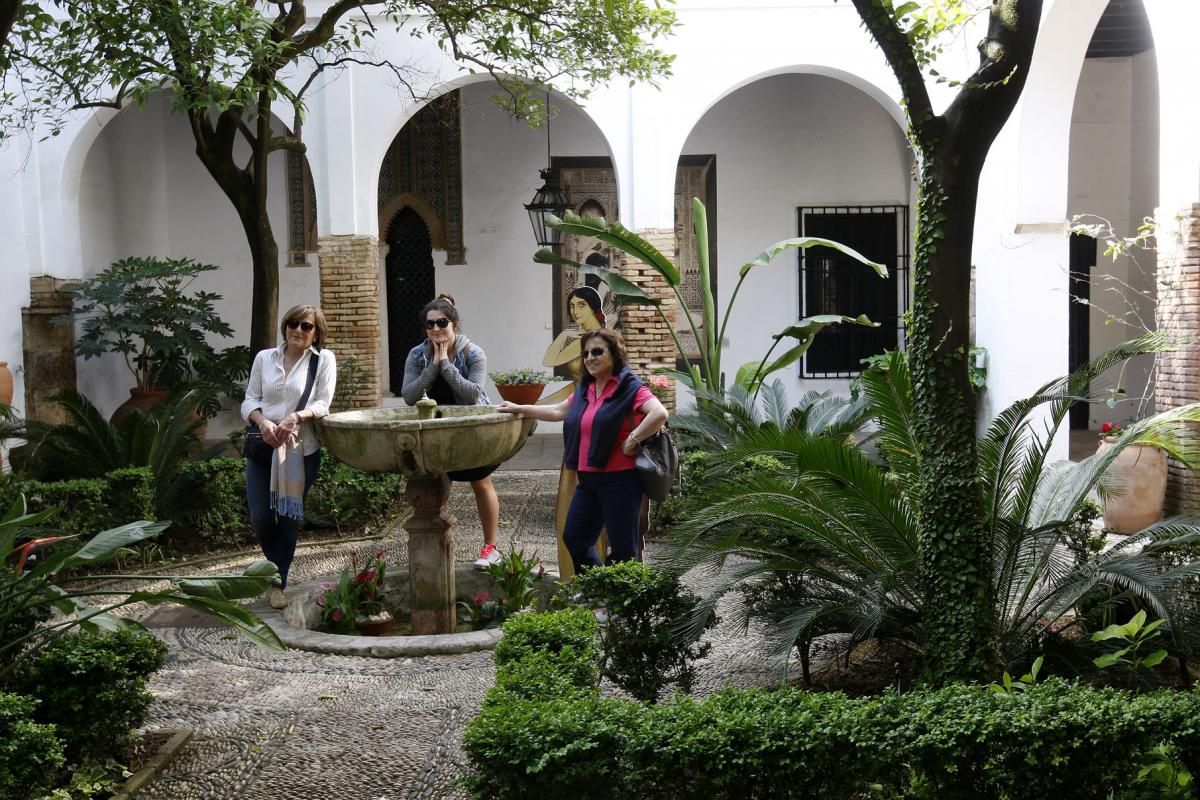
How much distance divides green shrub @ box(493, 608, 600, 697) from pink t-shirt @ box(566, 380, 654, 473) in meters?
0.96

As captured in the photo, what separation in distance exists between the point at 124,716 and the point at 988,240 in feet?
27.5

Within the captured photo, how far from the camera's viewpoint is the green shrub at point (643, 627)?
13.7 ft

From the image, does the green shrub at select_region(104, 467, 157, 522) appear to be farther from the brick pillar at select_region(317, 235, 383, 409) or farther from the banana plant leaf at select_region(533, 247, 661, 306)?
the brick pillar at select_region(317, 235, 383, 409)

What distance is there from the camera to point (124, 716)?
3.76 metres

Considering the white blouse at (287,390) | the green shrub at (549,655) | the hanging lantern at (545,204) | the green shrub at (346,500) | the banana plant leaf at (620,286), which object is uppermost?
the hanging lantern at (545,204)

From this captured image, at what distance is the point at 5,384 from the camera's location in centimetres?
1041

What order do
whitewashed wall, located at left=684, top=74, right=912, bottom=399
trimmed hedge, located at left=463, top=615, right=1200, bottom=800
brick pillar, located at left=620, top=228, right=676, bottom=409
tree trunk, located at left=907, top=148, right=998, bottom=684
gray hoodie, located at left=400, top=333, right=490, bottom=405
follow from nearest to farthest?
trimmed hedge, located at left=463, top=615, right=1200, bottom=800
tree trunk, located at left=907, top=148, right=998, bottom=684
gray hoodie, located at left=400, top=333, right=490, bottom=405
brick pillar, located at left=620, top=228, right=676, bottom=409
whitewashed wall, located at left=684, top=74, right=912, bottom=399

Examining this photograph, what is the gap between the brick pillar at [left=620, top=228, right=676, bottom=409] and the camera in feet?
36.3

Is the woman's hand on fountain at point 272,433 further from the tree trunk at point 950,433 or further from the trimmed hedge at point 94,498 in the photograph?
the tree trunk at point 950,433

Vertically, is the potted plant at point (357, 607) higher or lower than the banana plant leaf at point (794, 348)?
lower

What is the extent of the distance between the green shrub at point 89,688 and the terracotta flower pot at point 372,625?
6.93ft

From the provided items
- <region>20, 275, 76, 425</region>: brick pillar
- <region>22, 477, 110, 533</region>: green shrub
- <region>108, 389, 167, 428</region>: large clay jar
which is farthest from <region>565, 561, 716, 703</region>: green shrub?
<region>108, 389, 167, 428</region>: large clay jar

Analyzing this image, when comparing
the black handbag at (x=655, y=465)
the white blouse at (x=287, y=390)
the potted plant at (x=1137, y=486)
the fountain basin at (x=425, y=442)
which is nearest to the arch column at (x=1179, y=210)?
the potted plant at (x=1137, y=486)

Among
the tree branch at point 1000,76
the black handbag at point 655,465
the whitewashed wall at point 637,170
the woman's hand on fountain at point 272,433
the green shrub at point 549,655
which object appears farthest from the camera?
the whitewashed wall at point 637,170
